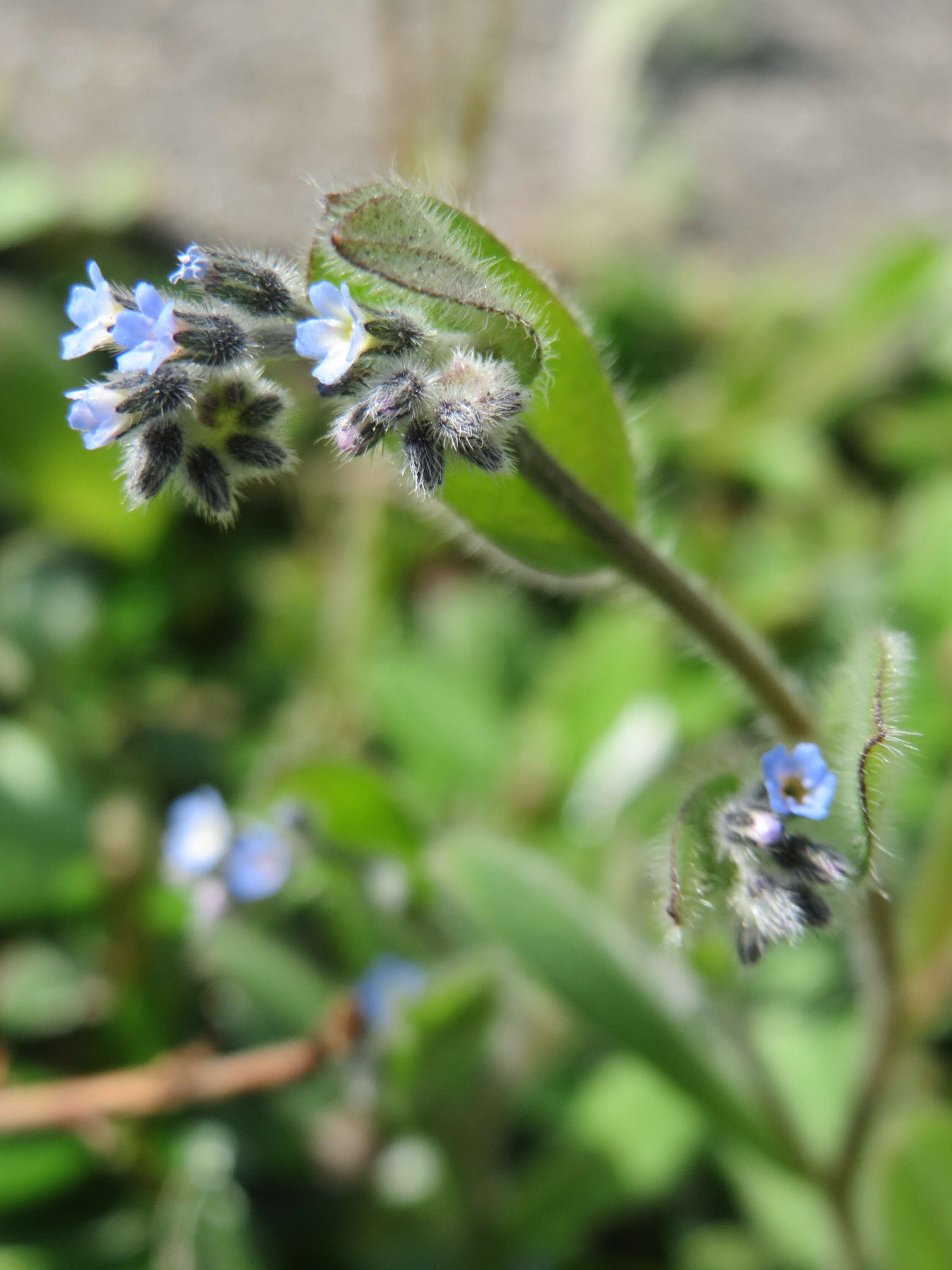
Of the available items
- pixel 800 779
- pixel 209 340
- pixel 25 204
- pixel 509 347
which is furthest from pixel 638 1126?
pixel 25 204

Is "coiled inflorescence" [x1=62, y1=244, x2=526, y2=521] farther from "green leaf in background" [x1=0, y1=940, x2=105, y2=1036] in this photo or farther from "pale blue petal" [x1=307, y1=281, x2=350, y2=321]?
"green leaf in background" [x1=0, y1=940, x2=105, y2=1036]

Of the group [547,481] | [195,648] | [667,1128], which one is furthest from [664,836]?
[195,648]

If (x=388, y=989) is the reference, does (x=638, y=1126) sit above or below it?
below

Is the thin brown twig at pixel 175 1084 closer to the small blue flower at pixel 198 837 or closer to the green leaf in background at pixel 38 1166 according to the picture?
the green leaf in background at pixel 38 1166

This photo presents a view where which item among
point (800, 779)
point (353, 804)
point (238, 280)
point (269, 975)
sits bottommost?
point (800, 779)

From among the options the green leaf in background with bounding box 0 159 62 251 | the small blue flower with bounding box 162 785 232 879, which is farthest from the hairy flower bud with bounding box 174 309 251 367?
the green leaf in background with bounding box 0 159 62 251

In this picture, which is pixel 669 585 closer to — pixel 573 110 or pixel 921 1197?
pixel 921 1197
